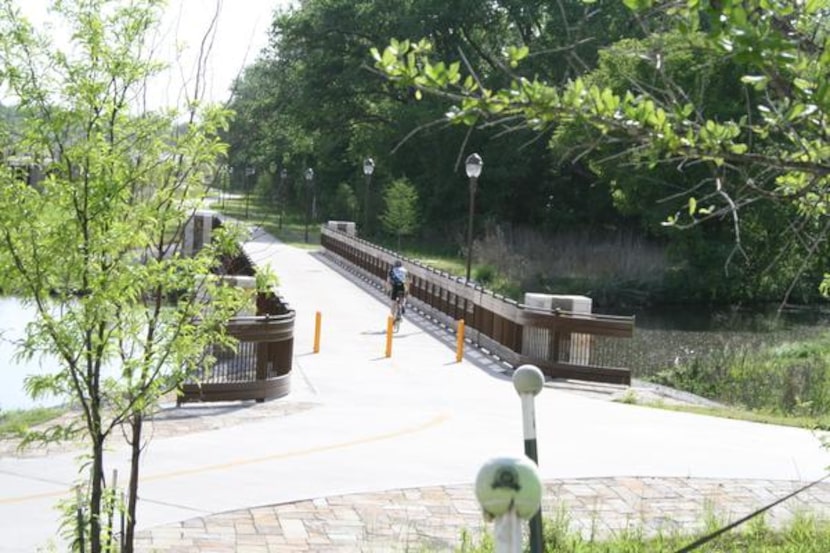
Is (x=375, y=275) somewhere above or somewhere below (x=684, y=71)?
below

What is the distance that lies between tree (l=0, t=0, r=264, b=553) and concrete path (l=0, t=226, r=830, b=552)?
1670mm

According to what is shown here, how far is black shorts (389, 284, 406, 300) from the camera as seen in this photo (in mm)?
26766

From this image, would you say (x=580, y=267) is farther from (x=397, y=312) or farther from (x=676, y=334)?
(x=397, y=312)

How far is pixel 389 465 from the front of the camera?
12234 millimetres

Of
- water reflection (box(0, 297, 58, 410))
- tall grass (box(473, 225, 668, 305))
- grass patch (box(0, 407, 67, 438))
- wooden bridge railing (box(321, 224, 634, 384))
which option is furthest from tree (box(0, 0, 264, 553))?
tall grass (box(473, 225, 668, 305))

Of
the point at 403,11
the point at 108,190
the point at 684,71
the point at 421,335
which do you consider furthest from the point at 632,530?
the point at 403,11

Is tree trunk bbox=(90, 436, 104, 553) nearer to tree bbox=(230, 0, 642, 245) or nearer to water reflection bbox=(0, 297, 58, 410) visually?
water reflection bbox=(0, 297, 58, 410)

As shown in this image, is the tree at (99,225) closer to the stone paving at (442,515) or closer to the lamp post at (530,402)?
the stone paving at (442,515)

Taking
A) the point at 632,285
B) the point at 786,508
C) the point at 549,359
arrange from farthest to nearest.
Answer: the point at 632,285 → the point at 549,359 → the point at 786,508

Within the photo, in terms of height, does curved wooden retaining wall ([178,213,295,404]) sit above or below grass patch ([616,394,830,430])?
above

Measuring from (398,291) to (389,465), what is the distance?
14.7 m

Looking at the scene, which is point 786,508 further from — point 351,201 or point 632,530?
point 351,201

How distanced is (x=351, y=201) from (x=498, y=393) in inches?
2369

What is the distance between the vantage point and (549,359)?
21.0m
